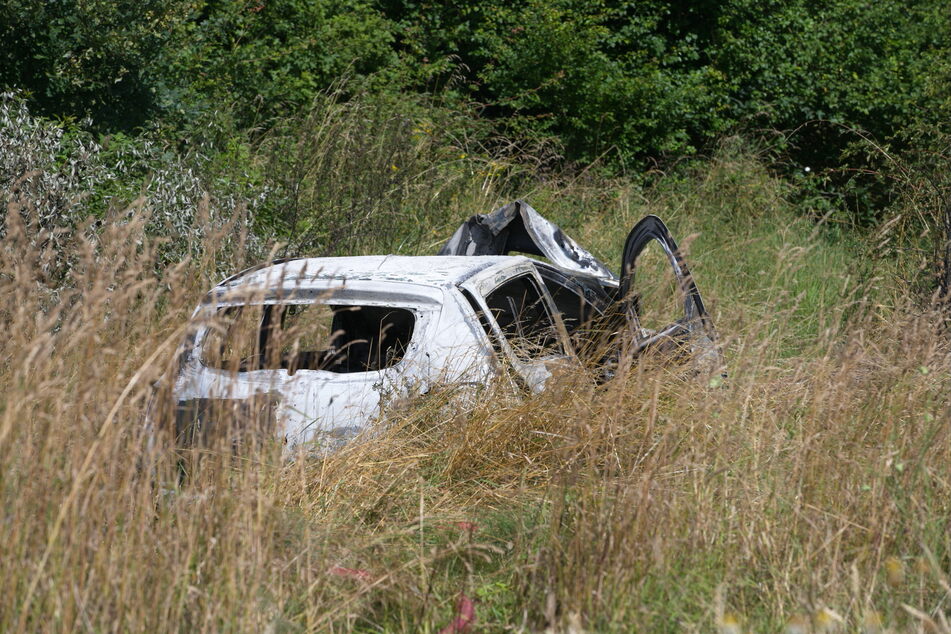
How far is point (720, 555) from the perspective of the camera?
3.22 m

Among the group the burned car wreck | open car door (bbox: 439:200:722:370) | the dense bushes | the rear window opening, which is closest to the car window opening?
the burned car wreck

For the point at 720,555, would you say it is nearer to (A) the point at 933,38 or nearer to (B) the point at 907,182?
(B) the point at 907,182

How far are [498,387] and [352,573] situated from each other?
1.32m

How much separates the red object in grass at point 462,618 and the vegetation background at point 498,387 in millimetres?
19

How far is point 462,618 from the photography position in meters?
3.00

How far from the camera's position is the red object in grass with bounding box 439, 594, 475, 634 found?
2.96 m

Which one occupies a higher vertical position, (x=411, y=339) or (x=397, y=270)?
(x=397, y=270)

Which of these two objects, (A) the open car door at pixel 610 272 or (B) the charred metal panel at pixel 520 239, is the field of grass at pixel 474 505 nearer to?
(A) the open car door at pixel 610 272

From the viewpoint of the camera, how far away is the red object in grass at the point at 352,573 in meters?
3.14

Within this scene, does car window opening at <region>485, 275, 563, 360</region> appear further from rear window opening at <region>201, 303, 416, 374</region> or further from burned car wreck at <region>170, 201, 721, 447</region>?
→ rear window opening at <region>201, 303, 416, 374</region>

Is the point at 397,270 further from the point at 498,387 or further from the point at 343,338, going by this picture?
the point at 343,338

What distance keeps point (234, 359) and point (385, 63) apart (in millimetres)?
10815

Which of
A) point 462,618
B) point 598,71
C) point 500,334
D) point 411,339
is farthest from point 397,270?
point 598,71

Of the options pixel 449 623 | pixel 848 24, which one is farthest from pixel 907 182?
pixel 848 24
